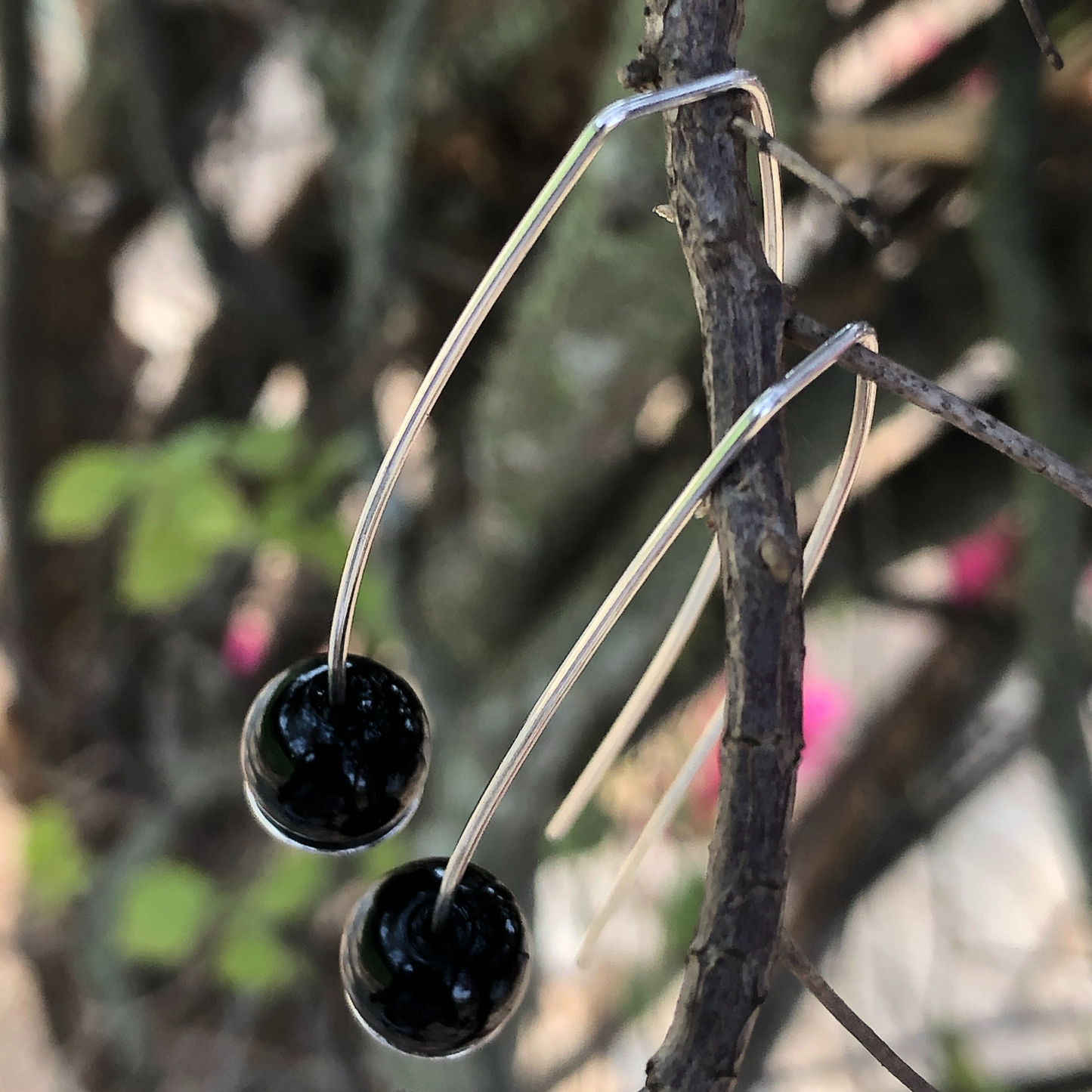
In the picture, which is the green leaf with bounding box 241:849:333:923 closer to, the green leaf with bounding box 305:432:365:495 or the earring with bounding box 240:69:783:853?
the green leaf with bounding box 305:432:365:495

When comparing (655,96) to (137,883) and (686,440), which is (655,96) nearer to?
(686,440)

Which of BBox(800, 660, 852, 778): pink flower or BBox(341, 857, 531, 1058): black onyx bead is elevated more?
BBox(341, 857, 531, 1058): black onyx bead

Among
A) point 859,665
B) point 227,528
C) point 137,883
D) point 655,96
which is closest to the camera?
point 655,96

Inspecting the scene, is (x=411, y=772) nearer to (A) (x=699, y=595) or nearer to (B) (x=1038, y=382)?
(A) (x=699, y=595)

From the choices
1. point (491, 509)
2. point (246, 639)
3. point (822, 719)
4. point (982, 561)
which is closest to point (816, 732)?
point (822, 719)

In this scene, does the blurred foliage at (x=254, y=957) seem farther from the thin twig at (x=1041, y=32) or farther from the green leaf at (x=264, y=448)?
the thin twig at (x=1041, y=32)

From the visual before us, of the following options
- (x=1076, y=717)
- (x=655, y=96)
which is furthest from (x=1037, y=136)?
(x=655, y=96)

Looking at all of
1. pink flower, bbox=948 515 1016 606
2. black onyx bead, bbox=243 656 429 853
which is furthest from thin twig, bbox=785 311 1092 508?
pink flower, bbox=948 515 1016 606

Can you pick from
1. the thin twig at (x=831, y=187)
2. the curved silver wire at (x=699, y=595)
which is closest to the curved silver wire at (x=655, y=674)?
the curved silver wire at (x=699, y=595)
